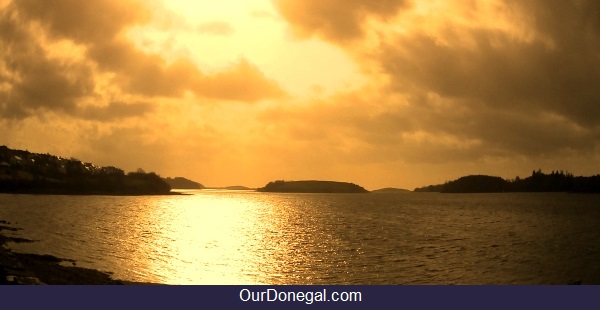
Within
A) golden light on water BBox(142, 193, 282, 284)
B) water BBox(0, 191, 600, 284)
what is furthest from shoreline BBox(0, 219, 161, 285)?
golden light on water BBox(142, 193, 282, 284)

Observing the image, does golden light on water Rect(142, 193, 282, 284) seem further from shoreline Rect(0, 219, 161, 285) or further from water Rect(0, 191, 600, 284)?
shoreline Rect(0, 219, 161, 285)

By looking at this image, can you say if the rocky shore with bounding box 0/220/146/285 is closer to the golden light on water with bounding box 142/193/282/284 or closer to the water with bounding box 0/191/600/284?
the water with bounding box 0/191/600/284

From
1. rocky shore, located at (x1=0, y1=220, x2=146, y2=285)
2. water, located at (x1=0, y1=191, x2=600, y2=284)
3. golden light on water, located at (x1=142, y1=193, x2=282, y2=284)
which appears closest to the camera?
rocky shore, located at (x1=0, y1=220, x2=146, y2=285)

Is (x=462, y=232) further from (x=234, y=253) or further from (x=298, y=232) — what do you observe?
(x=234, y=253)

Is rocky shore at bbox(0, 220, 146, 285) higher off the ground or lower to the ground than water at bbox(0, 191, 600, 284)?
higher

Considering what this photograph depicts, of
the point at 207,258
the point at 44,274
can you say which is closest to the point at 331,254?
the point at 207,258

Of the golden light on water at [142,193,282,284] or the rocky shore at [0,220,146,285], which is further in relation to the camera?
the golden light on water at [142,193,282,284]

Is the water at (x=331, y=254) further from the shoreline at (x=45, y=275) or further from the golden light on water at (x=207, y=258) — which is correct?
the shoreline at (x=45, y=275)

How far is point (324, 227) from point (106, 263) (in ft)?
204

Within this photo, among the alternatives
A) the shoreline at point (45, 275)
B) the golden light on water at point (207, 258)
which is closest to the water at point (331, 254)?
the golden light on water at point (207, 258)

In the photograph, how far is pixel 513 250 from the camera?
221 ft

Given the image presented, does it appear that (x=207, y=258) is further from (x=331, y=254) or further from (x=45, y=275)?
(x=45, y=275)

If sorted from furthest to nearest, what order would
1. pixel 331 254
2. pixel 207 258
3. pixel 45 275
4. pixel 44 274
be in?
pixel 331 254, pixel 207 258, pixel 44 274, pixel 45 275

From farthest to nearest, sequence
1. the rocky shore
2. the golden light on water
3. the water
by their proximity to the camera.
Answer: the water → the golden light on water → the rocky shore
